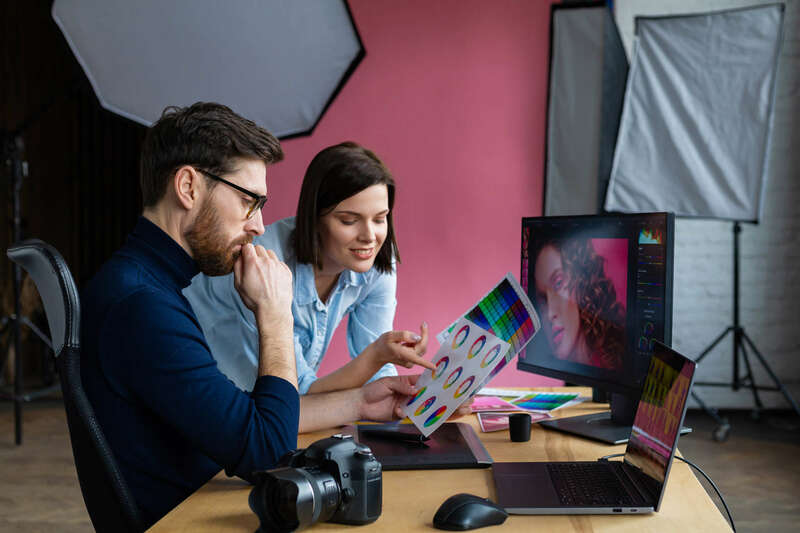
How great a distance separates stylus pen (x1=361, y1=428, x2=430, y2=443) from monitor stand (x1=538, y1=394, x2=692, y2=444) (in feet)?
0.91

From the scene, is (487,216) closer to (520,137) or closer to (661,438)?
(520,137)

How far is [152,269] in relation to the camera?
111cm

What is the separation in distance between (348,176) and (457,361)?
553 millimetres

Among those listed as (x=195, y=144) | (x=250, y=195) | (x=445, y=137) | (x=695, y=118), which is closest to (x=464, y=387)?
(x=250, y=195)

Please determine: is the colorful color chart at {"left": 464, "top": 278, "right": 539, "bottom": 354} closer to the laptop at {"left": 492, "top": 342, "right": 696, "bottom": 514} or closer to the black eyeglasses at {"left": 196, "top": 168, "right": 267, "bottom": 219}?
the laptop at {"left": 492, "top": 342, "right": 696, "bottom": 514}

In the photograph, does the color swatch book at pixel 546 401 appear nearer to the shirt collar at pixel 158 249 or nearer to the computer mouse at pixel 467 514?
the computer mouse at pixel 467 514

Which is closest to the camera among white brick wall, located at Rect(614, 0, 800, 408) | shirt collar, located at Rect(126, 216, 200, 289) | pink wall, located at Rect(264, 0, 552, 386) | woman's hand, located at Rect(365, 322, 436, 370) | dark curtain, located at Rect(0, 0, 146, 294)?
shirt collar, located at Rect(126, 216, 200, 289)

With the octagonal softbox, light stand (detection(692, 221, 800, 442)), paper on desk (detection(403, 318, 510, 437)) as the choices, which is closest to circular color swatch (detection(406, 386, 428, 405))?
paper on desk (detection(403, 318, 510, 437))

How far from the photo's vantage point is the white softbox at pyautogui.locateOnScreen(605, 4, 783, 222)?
3414mm

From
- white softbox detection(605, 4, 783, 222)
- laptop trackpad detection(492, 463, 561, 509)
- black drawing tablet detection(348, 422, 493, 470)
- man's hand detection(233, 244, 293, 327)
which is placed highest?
white softbox detection(605, 4, 783, 222)

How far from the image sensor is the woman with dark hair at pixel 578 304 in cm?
135

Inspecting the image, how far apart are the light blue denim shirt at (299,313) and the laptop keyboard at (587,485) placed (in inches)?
25.3

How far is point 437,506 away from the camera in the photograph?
0.97m

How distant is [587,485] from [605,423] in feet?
1.36
